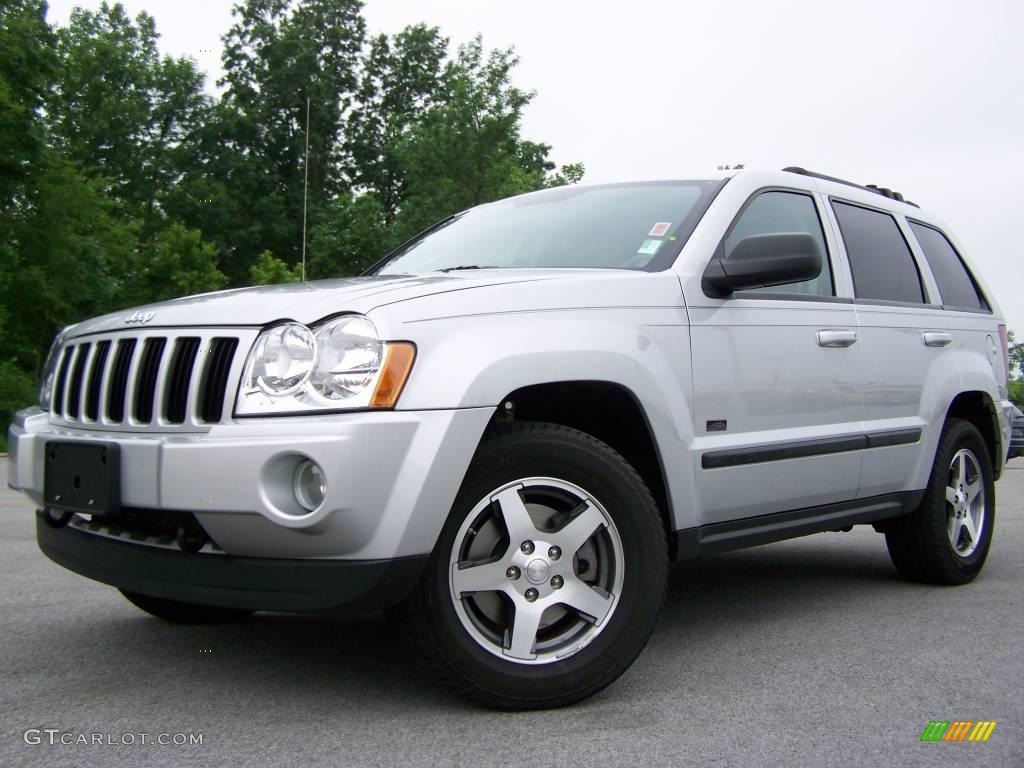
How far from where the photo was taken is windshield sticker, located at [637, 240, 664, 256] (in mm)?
3847

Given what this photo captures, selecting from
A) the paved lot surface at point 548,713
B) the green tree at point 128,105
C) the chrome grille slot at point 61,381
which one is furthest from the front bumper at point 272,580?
the green tree at point 128,105

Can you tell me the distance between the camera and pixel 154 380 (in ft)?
10.1

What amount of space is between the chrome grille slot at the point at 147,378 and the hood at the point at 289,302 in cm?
7

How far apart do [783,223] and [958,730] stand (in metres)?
2.15

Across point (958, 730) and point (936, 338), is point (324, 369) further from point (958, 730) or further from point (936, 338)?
point (936, 338)

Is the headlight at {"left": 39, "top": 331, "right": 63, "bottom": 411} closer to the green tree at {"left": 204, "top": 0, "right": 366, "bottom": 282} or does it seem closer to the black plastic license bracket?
the black plastic license bracket

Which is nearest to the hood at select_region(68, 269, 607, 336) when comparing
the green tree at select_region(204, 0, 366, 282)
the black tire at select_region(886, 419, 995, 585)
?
the black tire at select_region(886, 419, 995, 585)

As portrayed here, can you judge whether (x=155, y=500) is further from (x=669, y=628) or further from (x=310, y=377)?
(x=669, y=628)

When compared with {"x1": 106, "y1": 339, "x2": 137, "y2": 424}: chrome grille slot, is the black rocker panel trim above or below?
below

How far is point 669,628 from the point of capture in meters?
4.21

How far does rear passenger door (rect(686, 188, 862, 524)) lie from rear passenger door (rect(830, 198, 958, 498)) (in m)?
0.12

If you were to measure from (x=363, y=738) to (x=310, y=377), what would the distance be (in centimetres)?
95

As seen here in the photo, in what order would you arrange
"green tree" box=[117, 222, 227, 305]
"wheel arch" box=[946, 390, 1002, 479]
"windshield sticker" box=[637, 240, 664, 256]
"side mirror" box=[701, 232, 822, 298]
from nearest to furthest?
1. "side mirror" box=[701, 232, 822, 298]
2. "windshield sticker" box=[637, 240, 664, 256]
3. "wheel arch" box=[946, 390, 1002, 479]
4. "green tree" box=[117, 222, 227, 305]

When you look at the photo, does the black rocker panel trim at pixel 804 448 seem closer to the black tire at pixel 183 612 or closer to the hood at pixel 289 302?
the hood at pixel 289 302
